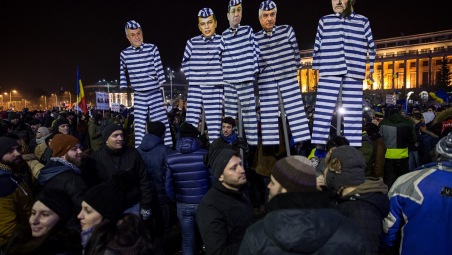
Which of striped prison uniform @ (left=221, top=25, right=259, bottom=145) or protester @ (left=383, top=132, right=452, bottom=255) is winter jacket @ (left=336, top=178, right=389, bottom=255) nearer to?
protester @ (left=383, top=132, right=452, bottom=255)

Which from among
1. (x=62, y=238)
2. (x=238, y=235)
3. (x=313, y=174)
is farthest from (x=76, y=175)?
(x=313, y=174)

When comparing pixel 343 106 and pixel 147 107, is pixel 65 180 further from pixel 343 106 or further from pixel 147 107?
pixel 147 107

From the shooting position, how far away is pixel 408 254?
11.9ft

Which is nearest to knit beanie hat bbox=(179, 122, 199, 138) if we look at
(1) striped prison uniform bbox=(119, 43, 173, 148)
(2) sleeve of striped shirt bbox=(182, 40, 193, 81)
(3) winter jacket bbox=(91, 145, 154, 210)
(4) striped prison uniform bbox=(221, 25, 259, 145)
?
(3) winter jacket bbox=(91, 145, 154, 210)

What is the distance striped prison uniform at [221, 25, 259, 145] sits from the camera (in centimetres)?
771

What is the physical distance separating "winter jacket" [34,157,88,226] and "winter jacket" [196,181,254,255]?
1.60 meters

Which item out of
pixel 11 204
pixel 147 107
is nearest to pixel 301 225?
pixel 11 204

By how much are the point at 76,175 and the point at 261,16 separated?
4893 millimetres

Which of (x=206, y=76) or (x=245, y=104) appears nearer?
(x=245, y=104)

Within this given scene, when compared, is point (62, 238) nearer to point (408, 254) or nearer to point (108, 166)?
point (108, 166)

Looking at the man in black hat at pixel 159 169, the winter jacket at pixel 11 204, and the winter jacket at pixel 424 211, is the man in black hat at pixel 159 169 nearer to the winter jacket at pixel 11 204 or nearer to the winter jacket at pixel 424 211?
the winter jacket at pixel 11 204

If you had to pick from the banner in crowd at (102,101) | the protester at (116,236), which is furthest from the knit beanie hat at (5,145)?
the banner in crowd at (102,101)

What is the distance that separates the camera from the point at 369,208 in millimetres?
3443

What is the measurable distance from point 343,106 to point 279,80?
1.39 meters
